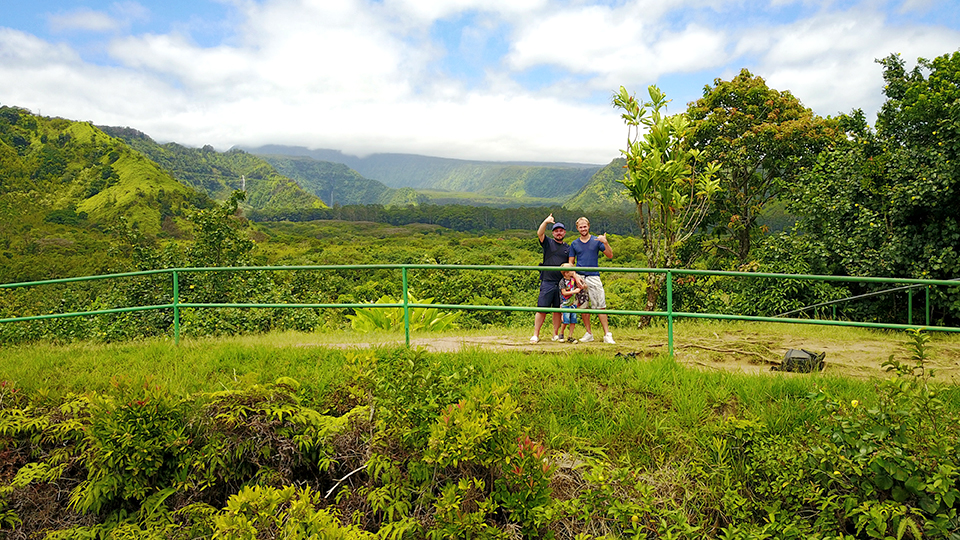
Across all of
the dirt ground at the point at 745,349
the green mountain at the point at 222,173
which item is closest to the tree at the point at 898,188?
the dirt ground at the point at 745,349

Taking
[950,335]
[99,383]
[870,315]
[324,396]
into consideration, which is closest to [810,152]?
[870,315]

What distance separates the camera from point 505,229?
9188 centimetres

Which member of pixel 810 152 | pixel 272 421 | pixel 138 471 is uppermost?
pixel 810 152

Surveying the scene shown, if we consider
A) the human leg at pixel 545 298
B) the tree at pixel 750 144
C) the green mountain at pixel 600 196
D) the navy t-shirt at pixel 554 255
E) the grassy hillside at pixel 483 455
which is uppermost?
the green mountain at pixel 600 196

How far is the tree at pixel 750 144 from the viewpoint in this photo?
13852mm

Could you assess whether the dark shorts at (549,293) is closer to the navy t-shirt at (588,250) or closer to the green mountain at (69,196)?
the navy t-shirt at (588,250)

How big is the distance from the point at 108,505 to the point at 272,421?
1277mm

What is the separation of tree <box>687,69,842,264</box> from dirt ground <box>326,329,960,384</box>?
308 inches

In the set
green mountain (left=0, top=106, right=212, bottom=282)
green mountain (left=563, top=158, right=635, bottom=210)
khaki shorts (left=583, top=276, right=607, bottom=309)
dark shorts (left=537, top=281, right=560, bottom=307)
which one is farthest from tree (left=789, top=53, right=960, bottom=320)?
green mountain (left=563, top=158, right=635, bottom=210)

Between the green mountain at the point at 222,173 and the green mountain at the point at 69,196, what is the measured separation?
39162mm

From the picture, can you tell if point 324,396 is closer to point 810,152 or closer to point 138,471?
point 138,471

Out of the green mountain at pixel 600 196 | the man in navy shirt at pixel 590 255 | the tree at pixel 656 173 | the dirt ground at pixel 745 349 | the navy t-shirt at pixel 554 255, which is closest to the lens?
the dirt ground at pixel 745 349

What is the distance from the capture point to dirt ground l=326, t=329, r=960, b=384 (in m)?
5.27

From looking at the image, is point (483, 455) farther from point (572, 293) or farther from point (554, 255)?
point (554, 255)
